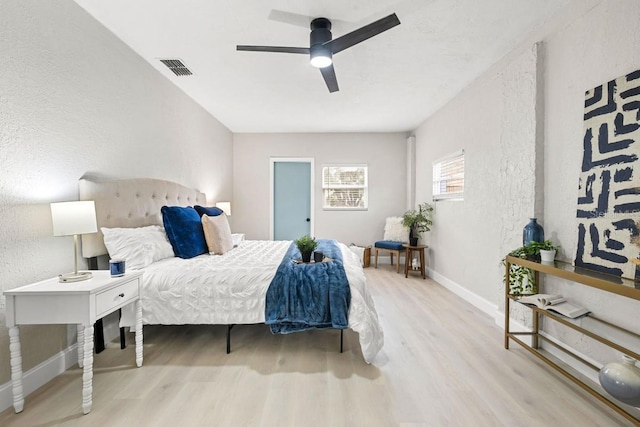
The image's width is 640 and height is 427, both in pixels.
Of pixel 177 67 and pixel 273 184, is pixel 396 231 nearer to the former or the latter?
pixel 273 184

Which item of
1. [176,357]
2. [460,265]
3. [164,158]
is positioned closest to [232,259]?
[176,357]

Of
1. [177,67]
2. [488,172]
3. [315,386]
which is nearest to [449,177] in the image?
[488,172]

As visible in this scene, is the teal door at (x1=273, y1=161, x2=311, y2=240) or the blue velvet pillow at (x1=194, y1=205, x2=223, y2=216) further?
the teal door at (x1=273, y1=161, x2=311, y2=240)

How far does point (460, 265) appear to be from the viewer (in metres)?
3.71

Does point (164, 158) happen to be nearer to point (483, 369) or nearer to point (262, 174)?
point (262, 174)

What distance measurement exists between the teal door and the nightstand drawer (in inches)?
151

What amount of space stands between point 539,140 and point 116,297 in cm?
330

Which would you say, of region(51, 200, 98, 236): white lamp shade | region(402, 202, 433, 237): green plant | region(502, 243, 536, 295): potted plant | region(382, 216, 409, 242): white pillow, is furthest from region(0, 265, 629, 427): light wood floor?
region(382, 216, 409, 242): white pillow

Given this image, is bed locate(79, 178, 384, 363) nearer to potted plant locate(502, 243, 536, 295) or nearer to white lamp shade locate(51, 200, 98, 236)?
white lamp shade locate(51, 200, 98, 236)

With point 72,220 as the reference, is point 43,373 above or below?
below

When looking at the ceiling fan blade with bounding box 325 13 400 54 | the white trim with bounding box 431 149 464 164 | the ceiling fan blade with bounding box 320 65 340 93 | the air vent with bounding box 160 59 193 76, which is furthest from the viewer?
the white trim with bounding box 431 149 464 164

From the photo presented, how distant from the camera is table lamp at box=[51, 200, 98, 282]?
5.65ft

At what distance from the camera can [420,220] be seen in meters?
4.71

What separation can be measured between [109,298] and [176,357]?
2.52 feet
